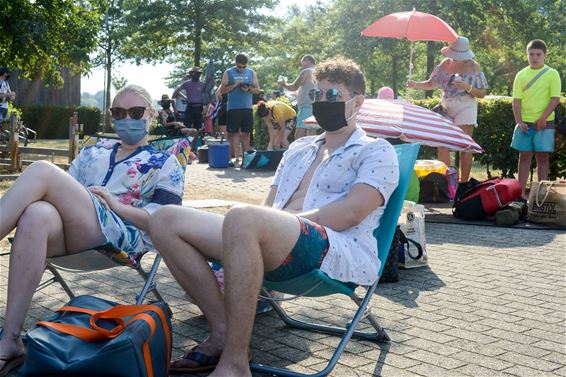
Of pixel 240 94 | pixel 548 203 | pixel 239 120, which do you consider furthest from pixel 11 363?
pixel 239 120

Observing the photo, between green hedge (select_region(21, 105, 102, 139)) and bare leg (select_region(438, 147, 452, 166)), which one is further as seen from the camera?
green hedge (select_region(21, 105, 102, 139))

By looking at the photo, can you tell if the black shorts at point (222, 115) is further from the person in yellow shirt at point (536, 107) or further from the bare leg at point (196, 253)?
the bare leg at point (196, 253)

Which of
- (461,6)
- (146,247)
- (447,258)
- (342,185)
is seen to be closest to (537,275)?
(447,258)

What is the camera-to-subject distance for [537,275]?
20.3ft

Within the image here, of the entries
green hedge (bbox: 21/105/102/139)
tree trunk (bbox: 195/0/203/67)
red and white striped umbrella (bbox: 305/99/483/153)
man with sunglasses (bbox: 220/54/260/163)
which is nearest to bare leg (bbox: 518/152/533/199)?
red and white striped umbrella (bbox: 305/99/483/153)

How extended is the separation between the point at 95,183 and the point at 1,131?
46.2 feet

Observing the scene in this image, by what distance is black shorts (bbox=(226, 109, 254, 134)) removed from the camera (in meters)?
15.0

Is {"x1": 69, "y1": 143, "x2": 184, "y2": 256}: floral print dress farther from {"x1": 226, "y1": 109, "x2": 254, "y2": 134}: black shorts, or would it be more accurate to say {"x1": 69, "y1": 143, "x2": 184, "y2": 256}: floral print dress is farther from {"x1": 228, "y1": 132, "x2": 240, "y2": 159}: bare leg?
{"x1": 228, "y1": 132, "x2": 240, "y2": 159}: bare leg

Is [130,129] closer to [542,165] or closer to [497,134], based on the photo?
[542,165]

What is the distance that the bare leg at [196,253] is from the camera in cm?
358

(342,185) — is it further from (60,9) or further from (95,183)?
(60,9)

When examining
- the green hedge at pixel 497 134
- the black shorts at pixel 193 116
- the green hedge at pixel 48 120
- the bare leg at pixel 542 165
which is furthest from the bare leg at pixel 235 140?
the green hedge at pixel 48 120

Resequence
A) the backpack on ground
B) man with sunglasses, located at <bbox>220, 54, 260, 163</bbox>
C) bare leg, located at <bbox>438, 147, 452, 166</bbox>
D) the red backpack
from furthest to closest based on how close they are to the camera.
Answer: man with sunglasses, located at <bbox>220, 54, 260, 163</bbox>, bare leg, located at <bbox>438, 147, 452, 166</bbox>, the backpack on ground, the red backpack

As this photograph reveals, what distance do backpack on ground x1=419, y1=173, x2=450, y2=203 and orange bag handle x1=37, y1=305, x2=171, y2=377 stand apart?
7.20m
